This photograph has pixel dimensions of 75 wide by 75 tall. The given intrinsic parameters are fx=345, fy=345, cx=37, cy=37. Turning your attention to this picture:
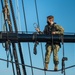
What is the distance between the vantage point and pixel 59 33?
1031 cm

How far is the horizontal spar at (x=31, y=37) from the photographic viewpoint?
387 inches

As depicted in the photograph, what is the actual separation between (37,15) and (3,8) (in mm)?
1639

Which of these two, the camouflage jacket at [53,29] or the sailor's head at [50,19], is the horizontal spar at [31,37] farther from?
the sailor's head at [50,19]

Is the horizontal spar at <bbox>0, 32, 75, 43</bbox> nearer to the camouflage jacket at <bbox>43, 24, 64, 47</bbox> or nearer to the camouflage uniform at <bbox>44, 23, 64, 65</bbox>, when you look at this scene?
the camouflage uniform at <bbox>44, 23, 64, 65</bbox>

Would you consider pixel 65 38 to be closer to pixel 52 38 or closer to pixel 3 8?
pixel 52 38

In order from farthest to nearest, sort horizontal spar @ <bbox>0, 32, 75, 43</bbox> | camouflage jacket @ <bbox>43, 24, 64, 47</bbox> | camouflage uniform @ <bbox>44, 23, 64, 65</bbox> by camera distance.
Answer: camouflage jacket @ <bbox>43, 24, 64, 47</bbox> < camouflage uniform @ <bbox>44, 23, 64, 65</bbox> < horizontal spar @ <bbox>0, 32, 75, 43</bbox>

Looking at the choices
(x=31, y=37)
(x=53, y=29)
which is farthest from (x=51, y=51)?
(x=31, y=37)

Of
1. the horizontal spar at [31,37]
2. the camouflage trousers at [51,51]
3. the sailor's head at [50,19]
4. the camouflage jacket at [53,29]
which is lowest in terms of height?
the camouflage trousers at [51,51]

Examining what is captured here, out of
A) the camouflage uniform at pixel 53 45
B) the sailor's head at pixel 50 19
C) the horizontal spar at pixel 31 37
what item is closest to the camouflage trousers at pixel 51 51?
the camouflage uniform at pixel 53 45

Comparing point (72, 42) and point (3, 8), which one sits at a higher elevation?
point (3, 8)

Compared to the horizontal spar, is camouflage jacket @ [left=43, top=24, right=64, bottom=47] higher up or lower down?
higher up

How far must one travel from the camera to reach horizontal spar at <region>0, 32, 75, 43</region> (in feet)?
32.3

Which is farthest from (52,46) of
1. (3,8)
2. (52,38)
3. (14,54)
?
(3,8)

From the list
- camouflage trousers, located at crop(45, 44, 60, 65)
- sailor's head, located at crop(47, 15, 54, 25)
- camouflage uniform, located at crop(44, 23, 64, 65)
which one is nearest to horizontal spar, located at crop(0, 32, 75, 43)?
camouflage uniform, located at crop(44, 23, 64, 65)
